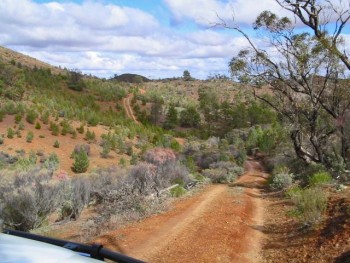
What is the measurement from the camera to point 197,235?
955 cm

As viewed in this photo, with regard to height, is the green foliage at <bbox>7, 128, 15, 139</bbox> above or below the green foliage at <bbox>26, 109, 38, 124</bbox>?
below

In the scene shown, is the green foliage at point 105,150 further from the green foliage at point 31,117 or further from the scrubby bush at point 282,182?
the scrubby bush at point 282,182

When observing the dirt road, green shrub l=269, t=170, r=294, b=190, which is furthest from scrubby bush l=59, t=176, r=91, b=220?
green shrub l=269, t=170, r=294, b=190

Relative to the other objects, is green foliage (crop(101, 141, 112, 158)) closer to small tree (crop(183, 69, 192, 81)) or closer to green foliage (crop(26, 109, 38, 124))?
green foliage (crop(26, 109, 38, 124))

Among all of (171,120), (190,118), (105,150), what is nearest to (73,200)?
(105,150)

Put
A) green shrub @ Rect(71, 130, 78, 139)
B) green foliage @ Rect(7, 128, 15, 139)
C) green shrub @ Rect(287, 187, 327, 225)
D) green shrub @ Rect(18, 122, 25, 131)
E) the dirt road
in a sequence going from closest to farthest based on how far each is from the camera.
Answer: the dirt road → green shrub @ Rect(287, 187, 327, 225) → green foliage @ Rect(7, 128, 15, 139) → green shrub @ Rect(18, 122, 25, 131) → green shrub @ Rect(71, 130, 78, 139)

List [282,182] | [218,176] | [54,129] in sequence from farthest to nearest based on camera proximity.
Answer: [54,129]
[218,176]
[282,182]

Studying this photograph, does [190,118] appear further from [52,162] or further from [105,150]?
[52,162]

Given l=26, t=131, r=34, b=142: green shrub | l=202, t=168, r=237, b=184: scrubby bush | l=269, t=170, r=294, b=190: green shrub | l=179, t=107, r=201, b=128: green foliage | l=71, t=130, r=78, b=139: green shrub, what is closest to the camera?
l=269, t=170, r=294, b=190: green shrub

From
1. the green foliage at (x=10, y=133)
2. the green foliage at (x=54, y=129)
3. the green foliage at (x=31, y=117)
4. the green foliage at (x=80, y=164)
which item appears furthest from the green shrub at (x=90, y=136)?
the green foliage at (x=80, y=164)

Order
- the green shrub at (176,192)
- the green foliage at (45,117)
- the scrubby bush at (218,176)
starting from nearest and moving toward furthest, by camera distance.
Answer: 1. the green shrub at (176,192)
2. the scrubby bush at (218,176)
3. the green foliage at (45,117)

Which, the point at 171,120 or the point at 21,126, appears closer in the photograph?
the point at 21,126

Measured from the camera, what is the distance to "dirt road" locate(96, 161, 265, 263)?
27.4ft

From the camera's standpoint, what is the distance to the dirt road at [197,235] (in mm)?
8352
